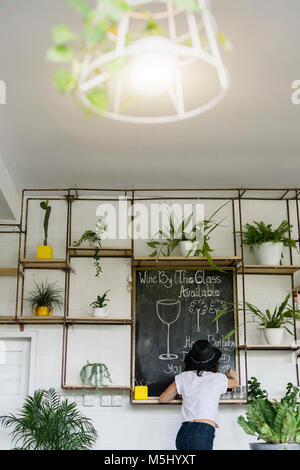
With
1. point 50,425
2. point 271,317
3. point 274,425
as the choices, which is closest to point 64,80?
point 274,425

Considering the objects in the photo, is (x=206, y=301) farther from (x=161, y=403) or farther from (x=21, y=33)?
(x=21, y=33)

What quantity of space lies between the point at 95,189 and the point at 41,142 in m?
1.08

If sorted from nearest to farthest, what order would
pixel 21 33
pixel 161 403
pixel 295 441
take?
pixel 295 441 → pixel 21 33 → pixel 161 403

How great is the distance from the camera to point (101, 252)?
5297mm

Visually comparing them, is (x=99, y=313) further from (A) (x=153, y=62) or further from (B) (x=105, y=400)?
(A) (x=153, y=62)

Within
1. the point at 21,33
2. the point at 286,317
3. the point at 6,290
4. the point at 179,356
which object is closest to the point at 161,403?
the point at 179,356

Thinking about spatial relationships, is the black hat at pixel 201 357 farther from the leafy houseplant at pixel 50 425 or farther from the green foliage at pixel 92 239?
the green foliage at pixel 92 239

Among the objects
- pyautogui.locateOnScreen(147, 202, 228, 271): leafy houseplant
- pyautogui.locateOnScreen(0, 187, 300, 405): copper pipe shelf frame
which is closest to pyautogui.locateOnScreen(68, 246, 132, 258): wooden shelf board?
pyautogui.locateOnScreen(0, 187, 300, 405): copper pipe shelf frame

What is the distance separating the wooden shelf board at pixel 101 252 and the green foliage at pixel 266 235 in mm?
1100

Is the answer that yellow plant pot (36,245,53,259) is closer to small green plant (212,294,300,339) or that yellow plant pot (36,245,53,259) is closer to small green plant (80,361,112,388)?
small green plant (80,361,112,388)

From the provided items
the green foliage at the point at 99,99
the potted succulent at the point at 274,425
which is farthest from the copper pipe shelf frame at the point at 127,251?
the green foliage at the point at 99,99

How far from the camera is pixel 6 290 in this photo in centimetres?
533

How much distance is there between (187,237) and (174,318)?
2.43 feet

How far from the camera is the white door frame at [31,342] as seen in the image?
5074 mm
